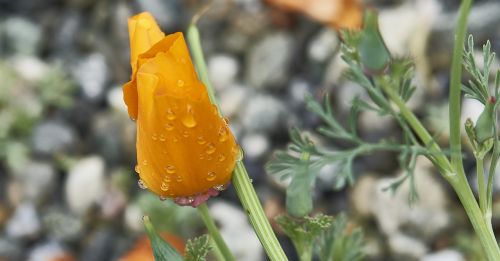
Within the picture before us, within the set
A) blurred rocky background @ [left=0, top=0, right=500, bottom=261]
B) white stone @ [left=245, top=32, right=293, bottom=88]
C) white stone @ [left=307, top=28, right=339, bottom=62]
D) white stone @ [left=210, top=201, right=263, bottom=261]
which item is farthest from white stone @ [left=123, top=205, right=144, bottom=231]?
white stone @ [left=307, top=28, right=339, bottom=62]

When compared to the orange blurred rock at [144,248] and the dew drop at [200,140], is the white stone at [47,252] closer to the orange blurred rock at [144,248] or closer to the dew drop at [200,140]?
the orange blurred rock at [144,248]

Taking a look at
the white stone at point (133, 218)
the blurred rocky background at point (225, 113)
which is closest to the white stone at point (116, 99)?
the blurred rocky background at point (225, 113)

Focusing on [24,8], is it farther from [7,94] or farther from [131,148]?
[131,148]

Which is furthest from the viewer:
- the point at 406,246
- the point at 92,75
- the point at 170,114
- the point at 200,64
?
the point at 92,75

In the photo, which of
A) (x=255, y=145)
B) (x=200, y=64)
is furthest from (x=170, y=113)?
(x=255, y=145)

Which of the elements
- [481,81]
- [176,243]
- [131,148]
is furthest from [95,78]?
[481,81]

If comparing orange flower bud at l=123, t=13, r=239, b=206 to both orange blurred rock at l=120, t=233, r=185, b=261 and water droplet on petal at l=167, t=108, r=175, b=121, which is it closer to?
water droplet on petal at l=167, t=108, r=175, b=121

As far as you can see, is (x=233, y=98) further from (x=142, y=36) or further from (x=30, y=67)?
(x=142, y=36)

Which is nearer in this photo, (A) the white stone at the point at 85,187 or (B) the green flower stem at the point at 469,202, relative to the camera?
(B) the green flower stem at the point at 469,202
